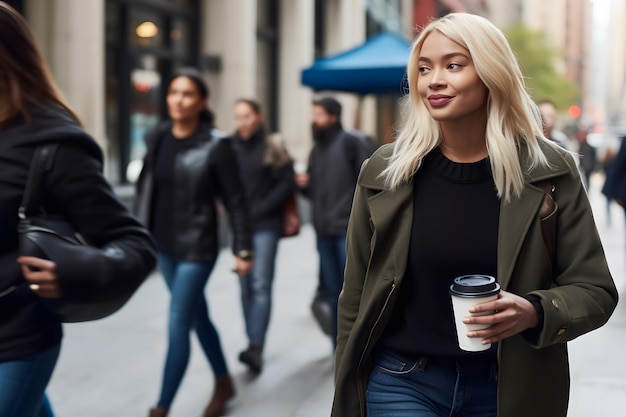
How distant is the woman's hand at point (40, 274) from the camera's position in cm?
267

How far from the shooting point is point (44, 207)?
285 cm

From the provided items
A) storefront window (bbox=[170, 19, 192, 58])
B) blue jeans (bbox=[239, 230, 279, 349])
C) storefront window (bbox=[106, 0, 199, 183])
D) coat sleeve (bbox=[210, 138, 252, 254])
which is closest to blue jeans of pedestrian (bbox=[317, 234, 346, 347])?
blue jeans (bbox=[239, 230, 279, 349])

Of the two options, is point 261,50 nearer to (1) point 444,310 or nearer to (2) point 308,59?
(2) point 308,59

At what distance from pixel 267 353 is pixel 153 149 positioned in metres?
2.34

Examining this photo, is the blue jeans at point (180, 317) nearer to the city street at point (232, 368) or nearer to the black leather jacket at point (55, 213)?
the city street at point (232, 368)

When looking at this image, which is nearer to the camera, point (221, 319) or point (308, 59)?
point (221, 319)

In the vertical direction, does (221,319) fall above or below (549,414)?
below

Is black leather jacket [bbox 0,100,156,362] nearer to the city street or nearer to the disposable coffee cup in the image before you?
the disposable coffee cup

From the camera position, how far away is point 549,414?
254 cm

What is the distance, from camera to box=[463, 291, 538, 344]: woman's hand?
2.18m

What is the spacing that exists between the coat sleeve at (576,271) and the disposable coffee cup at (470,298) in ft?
0.76

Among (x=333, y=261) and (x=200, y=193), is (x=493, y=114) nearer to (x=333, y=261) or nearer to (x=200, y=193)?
(x=200, y=193)

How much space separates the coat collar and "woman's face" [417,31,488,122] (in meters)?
0.21

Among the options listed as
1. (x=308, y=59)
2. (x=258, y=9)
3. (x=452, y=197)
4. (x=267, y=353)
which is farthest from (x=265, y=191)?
(x=308, y=59)
